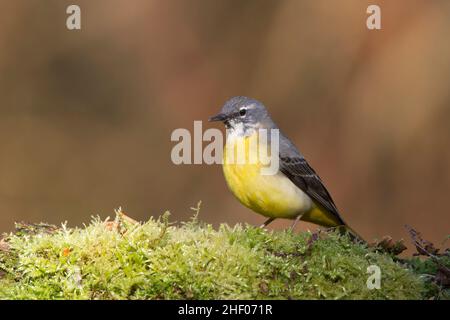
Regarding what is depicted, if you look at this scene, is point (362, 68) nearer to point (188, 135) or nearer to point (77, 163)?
point (188, 135)

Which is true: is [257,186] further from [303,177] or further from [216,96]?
[216,96]

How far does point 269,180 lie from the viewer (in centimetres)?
536

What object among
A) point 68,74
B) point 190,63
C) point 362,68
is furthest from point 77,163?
point 362,68

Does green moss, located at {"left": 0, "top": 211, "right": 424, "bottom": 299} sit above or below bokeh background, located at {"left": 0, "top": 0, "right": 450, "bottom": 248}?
below

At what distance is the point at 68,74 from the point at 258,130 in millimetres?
4596

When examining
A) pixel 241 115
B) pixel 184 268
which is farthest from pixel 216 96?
Answer: pixel 184 268

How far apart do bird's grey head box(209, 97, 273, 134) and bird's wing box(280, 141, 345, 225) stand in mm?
323

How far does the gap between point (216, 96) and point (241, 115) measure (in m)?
3.55

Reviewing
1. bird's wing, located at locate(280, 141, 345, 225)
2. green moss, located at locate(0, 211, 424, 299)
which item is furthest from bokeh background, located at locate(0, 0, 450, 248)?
green moss, located at locate(0, 211, 424, 299)

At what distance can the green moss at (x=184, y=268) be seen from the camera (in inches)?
129

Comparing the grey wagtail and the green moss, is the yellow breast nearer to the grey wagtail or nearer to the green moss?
the grey wagtail

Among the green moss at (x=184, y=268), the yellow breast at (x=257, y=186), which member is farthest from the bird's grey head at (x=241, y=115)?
the green moss at (x=184, y=268)

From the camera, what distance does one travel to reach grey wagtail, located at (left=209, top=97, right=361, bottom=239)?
5.33 meters

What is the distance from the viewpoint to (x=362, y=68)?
28.2 ft
